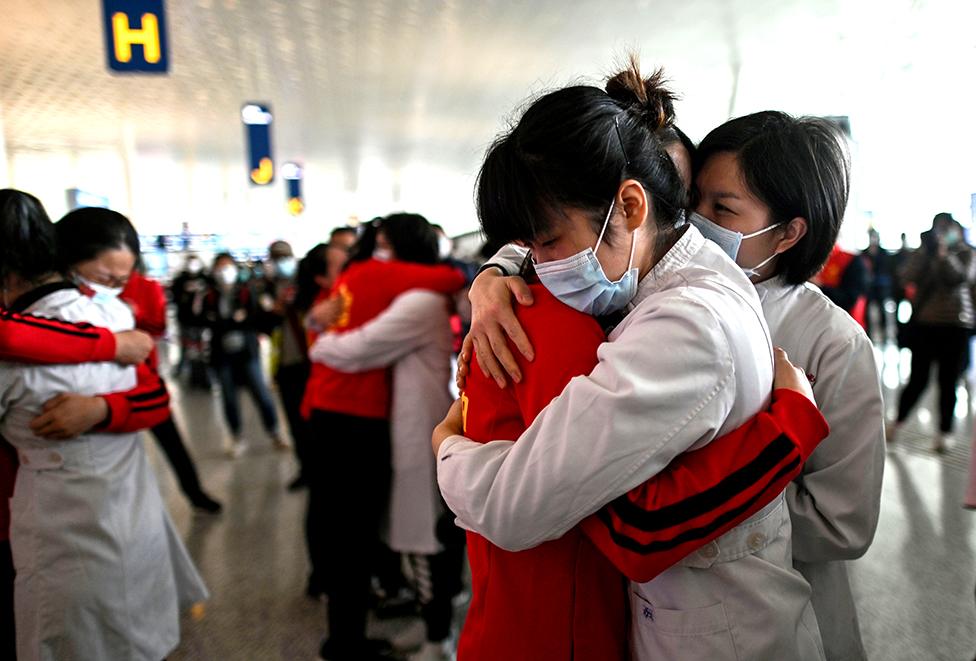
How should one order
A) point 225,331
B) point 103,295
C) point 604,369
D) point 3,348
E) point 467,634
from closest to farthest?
point 604,369
point 467,634
point 3,348
point 103,295
point 225,331

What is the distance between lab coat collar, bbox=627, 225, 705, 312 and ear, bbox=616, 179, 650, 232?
7 cm

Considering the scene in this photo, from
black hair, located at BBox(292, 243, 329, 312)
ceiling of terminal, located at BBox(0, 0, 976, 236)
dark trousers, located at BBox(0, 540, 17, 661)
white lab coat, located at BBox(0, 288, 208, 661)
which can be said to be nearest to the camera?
white lab coat, located at BBox(0, 288, 208, 661)

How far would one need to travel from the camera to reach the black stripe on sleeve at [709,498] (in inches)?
29.1

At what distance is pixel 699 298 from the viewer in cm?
75

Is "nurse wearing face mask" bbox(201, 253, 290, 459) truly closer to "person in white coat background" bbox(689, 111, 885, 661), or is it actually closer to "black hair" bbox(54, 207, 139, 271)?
"black hair" bbox(54, 207, 139, 271)

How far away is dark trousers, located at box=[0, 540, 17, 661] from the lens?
1.61 m

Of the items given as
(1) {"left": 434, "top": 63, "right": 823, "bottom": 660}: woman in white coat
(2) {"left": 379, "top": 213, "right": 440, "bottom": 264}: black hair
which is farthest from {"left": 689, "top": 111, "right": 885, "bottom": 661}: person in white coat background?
(2) {"left": 379, "top": 213, "right": 440, "bottom": 264}: black hair

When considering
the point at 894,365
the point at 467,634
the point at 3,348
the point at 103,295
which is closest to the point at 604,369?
the point at 467,634

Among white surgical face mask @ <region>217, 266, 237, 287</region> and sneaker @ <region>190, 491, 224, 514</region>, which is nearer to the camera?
sneaker @ <region>190, 491, 224, 514</region>

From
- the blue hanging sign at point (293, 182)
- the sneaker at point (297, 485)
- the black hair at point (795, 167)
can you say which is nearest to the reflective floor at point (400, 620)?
the sneaker at point (297, 485)

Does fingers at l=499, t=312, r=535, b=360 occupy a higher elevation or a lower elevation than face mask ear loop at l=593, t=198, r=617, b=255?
lower

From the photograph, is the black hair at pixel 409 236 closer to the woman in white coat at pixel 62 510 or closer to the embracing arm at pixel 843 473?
the woman in white coat at pixel 62 510

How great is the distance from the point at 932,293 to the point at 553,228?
4.57 m

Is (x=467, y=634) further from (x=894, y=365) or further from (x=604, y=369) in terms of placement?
(x=894, y=365)
